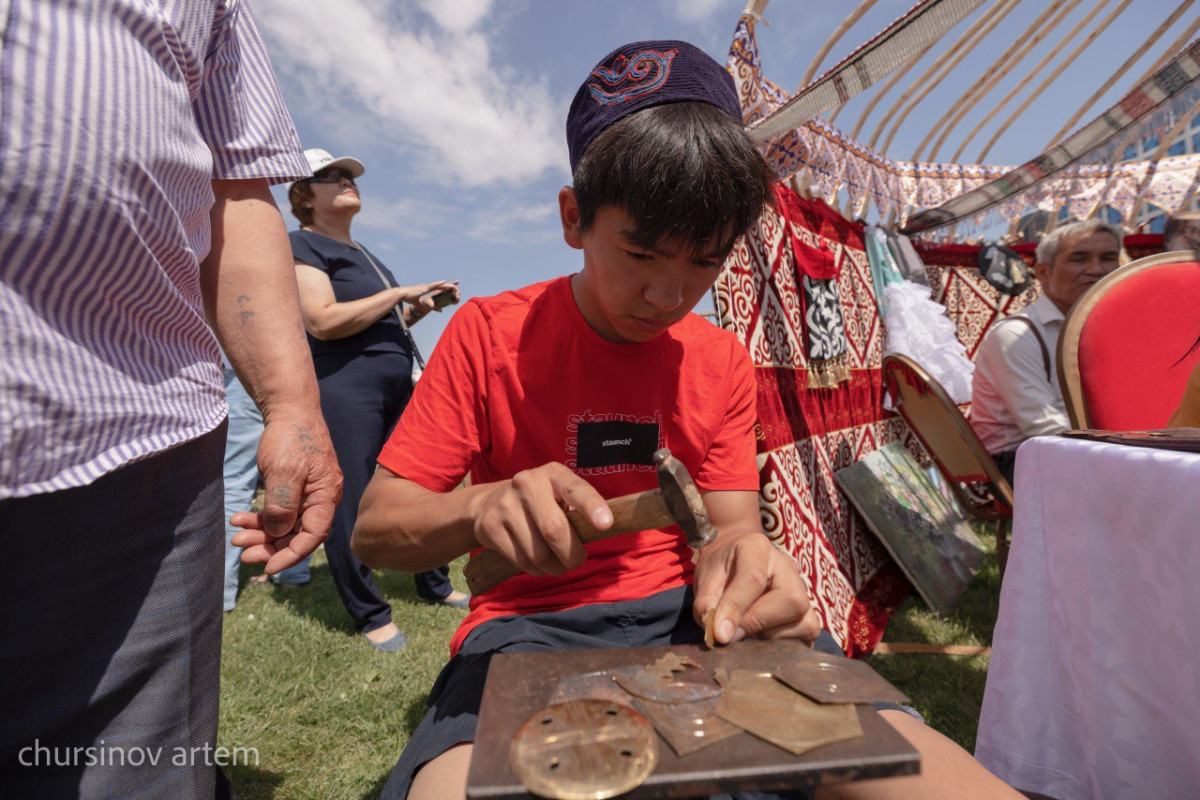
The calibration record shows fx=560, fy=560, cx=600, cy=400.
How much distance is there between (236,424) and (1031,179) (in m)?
6.77

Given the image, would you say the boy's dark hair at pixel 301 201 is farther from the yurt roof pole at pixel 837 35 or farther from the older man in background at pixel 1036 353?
the older man in background at pixel 1036 353

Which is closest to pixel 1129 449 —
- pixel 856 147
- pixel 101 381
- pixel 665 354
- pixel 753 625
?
pixel 753 625

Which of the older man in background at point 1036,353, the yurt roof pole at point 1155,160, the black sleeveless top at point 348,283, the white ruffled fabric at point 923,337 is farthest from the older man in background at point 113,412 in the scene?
the yurt roof pole at point 1155,160

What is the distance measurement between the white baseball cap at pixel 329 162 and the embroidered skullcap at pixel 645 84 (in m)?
2.19

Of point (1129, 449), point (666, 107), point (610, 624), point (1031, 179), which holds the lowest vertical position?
point (610, 624)

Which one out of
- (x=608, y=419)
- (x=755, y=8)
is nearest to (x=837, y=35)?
(x=755, y=8)

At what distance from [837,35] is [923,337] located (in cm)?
262

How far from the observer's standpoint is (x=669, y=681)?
0.77 m

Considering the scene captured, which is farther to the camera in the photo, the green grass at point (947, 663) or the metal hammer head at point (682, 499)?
the green grass at point (947, 663)

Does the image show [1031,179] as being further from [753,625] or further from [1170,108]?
[753,625]

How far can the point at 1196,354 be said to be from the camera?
89.8 inches

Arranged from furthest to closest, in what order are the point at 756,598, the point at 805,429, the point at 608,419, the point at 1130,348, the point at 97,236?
the point at 805,429
the point at 1130,348
the point at 608,419
the point at 756,598
the point at 97,236

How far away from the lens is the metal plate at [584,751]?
0.56m

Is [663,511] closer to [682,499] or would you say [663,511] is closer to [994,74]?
[682,499]
